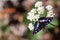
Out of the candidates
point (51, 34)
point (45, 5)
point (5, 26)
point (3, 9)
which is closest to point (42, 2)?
point (45, 5)

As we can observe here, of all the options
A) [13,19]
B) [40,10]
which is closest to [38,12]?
[40,10]

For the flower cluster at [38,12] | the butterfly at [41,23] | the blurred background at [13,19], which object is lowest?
the blurred background at [13,19]

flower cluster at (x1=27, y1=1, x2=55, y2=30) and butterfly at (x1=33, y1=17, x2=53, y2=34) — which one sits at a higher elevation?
flower cluster at (x1=27, y1=1, x2=55, y2=30)

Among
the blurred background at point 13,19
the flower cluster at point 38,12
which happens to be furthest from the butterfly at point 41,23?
the blurred background at point 13,19

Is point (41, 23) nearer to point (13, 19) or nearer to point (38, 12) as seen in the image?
point (38, 12)

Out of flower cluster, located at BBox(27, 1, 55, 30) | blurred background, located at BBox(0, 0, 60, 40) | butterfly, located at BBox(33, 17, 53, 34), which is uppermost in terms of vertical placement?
flower cluster, located at BBox(27, 1, 55, 30)

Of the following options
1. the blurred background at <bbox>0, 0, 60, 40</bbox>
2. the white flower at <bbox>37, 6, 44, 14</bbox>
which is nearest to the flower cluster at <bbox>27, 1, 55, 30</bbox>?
the white flower at <bbox>37, 6, 44, 14</bbox>

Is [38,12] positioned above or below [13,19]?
above

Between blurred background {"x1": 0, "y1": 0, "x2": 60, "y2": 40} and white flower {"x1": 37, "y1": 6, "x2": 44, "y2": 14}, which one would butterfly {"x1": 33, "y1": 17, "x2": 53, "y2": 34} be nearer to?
white flower {"x1": 37, "y1": 6, "x2": 44, "y2": 14}

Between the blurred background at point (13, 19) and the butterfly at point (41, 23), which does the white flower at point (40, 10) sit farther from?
the blurred background at point (13, 19)

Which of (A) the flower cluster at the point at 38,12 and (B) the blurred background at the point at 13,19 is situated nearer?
(A) the flower cluster at the point at 38,12

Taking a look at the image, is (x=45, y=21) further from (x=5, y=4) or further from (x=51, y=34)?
(x=5, y=4)
